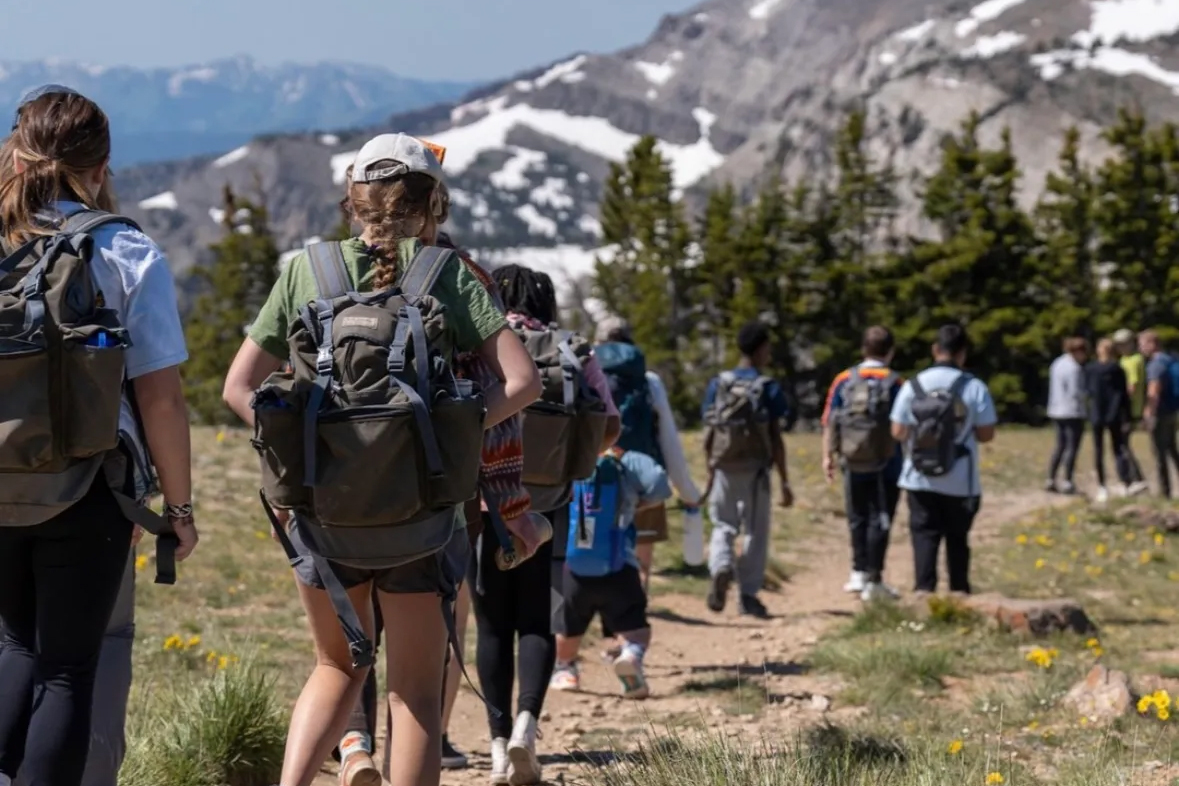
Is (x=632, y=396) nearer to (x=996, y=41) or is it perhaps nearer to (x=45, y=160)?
(x=45, y=160)

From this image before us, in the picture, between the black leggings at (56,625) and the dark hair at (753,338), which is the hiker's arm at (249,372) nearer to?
the black leggings at (56,625)

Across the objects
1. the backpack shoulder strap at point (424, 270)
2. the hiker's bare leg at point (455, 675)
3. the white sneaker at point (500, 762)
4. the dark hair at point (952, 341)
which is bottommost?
the white sneaker at point (500, 762)

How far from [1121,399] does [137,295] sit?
48.7ft

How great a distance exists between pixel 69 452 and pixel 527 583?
2326 millimetres

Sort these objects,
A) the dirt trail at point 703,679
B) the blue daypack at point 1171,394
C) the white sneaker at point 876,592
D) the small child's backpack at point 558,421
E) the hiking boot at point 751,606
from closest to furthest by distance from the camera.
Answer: the small child's backpack at point 558,421 → the dirt trail at point 703,679 → the white sneaker at point 876,592 → the hiking boot at point 751,606 → the blue daypack at point 1171,394

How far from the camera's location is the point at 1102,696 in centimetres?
609

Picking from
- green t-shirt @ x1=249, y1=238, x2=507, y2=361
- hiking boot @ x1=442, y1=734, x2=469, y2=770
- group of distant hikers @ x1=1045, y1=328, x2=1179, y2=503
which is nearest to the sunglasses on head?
green t-shirt @ x1=249, y1=238, x2=507, y2=361

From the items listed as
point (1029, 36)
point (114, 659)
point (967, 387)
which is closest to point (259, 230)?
point (967, 387)

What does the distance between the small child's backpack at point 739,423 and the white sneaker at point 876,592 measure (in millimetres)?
1136

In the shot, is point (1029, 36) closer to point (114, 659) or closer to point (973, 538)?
point (973, 538)

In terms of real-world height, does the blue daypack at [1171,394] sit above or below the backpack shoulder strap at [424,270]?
below

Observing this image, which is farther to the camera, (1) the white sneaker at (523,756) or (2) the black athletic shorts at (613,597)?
(2) the black athletic shorts at (613,597)

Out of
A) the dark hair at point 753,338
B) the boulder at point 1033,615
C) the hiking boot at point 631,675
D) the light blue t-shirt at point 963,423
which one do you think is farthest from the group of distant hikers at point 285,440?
the light blue t-shirt at point 963,423

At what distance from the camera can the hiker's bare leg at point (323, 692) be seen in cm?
367
